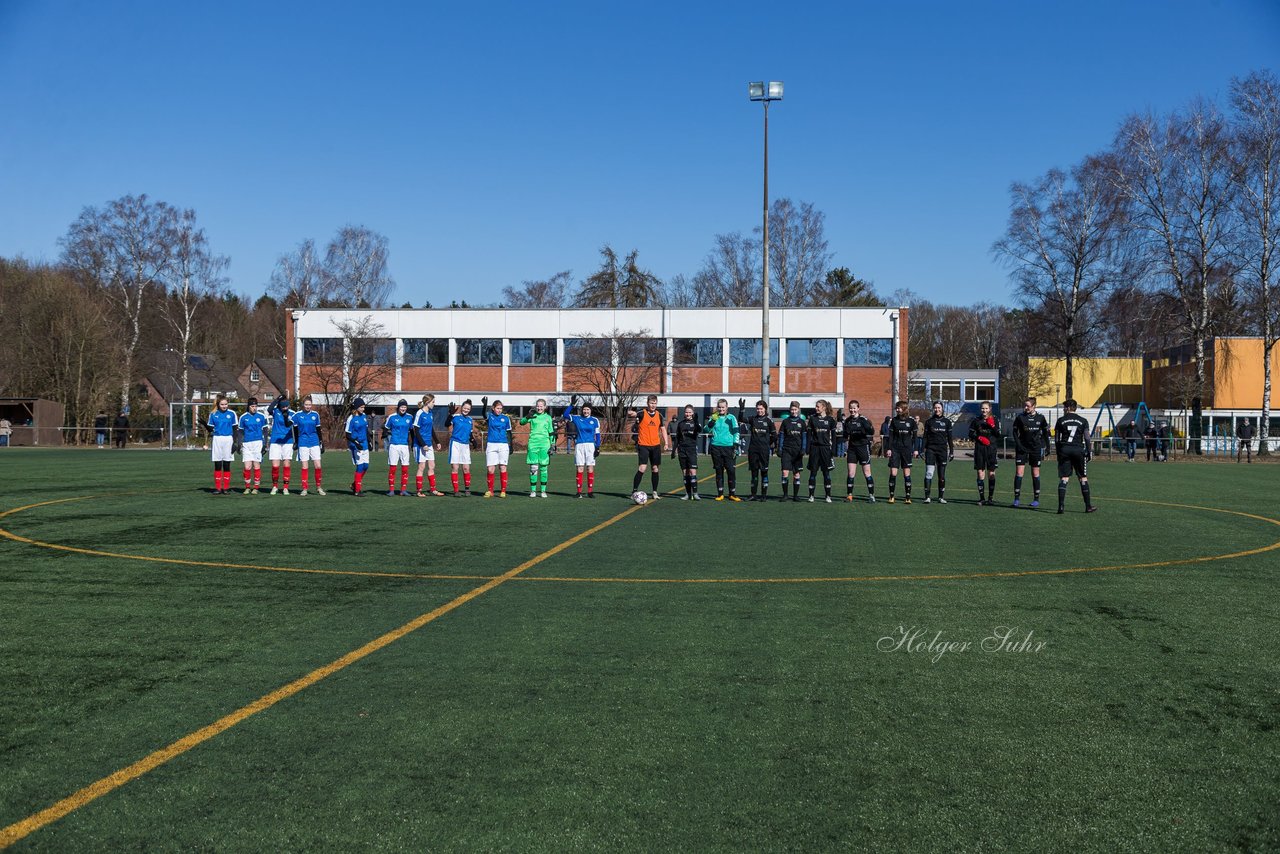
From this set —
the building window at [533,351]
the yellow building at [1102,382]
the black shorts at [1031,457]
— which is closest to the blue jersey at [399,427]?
the black shorts at [1031,457]

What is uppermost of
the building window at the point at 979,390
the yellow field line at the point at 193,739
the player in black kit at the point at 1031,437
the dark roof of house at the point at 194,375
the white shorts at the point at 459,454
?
the dark roof of house at the point at 194,375

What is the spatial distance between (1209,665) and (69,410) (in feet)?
199

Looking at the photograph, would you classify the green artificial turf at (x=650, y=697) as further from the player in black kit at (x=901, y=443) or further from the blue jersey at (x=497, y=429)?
the blue jersey at (x=497, y=429)

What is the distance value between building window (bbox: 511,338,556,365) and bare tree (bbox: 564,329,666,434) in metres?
1.67

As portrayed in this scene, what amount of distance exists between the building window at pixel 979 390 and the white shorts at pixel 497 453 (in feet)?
175

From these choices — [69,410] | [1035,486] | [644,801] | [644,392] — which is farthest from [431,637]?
[69,410]

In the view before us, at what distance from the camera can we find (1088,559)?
11938 mm

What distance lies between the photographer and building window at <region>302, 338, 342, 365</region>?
5997cm

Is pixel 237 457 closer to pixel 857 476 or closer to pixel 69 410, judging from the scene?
pixel 857 476

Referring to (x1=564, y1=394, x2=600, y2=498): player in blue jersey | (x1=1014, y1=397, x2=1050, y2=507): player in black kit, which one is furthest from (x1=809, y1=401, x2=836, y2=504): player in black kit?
(x1=564, y1=394, x2=600, y2=498): player in blue jersey

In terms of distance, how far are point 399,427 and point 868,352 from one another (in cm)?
4034

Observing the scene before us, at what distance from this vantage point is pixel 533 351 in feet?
196

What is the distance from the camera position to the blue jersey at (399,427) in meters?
20.2

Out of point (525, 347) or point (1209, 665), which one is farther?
Answer: point (525, 347)
